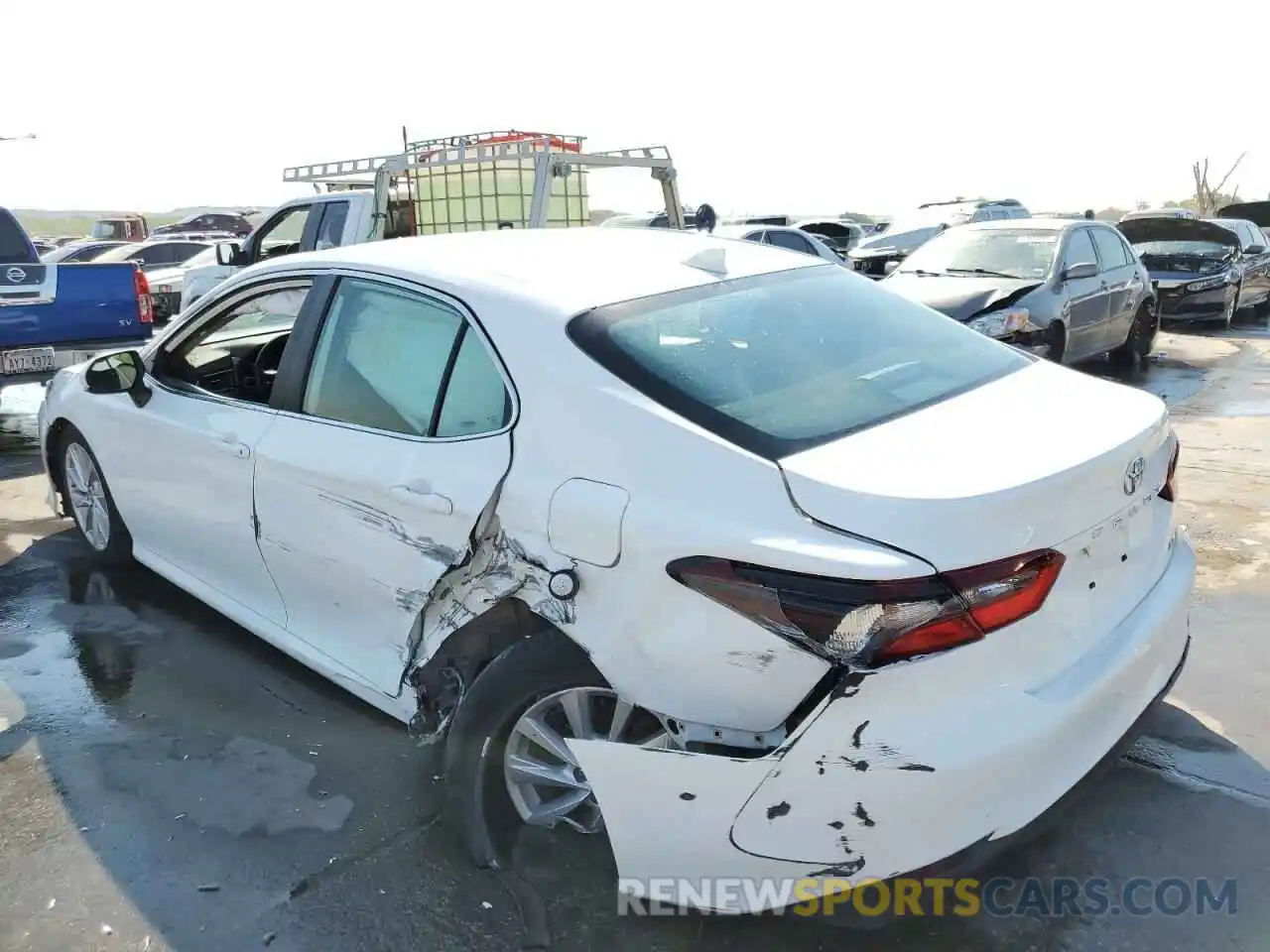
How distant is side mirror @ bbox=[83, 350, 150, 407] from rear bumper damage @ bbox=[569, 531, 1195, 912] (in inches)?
112

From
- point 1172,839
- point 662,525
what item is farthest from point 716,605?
point 1172,839

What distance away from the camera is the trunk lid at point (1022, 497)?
80.0 inches

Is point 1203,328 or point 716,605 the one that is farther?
point 1203,328

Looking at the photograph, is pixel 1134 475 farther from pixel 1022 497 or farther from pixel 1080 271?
pixel 1080 271

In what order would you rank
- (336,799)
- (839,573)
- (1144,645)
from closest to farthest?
(839,573)
(1144,645)
(336,799)

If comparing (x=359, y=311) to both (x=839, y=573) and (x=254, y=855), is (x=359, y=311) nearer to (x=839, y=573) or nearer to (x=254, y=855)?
(x=254, y=855)

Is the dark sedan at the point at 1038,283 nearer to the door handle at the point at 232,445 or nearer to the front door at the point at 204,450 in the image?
the front door at the point at 204,450

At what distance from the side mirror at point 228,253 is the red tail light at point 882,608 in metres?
10.3

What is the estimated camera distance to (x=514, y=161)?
893 centimetres

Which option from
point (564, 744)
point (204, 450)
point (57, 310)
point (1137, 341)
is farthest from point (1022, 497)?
point (1137, 341)

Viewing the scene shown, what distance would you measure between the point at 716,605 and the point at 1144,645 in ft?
3.64

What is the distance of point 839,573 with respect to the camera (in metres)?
1.97

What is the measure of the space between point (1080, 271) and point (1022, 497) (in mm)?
7463

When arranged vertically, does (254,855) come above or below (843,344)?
below
